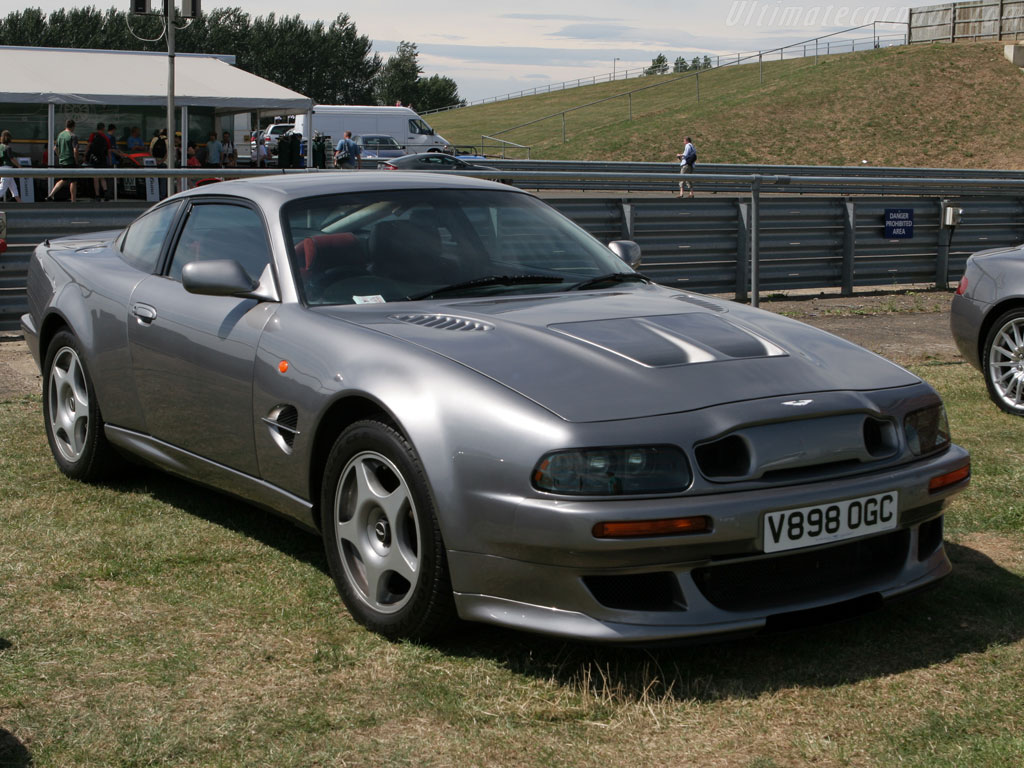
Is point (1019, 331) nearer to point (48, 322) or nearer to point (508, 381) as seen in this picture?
point (508, 381)

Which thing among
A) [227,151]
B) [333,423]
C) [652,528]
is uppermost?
[227,151]

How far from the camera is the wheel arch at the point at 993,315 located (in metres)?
7.44

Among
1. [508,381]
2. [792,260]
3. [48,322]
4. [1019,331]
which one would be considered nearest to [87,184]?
[48,322]

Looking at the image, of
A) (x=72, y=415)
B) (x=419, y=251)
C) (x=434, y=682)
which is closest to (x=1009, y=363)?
(x=419, y=251)

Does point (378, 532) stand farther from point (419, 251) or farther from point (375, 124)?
point (375, 124)

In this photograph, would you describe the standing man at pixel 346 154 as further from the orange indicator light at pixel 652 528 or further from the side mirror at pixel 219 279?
the orange indicator light at pixel 652 528

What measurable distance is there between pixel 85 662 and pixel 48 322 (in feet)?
9.26

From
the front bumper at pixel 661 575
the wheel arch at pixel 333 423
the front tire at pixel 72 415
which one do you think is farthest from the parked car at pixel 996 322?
the front tire at pixel 72 415

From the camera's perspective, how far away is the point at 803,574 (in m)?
3.58

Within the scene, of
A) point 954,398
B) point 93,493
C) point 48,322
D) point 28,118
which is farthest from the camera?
point 28,118

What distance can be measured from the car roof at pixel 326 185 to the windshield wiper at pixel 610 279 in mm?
673

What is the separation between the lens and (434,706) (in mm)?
3314

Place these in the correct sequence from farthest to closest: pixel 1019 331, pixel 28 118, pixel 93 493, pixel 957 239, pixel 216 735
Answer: pixel 28 118 → pixel 957 239 → pixel 1019 331 → pixel 93 493 → pixel 216 735

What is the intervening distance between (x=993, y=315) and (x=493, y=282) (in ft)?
14.1
